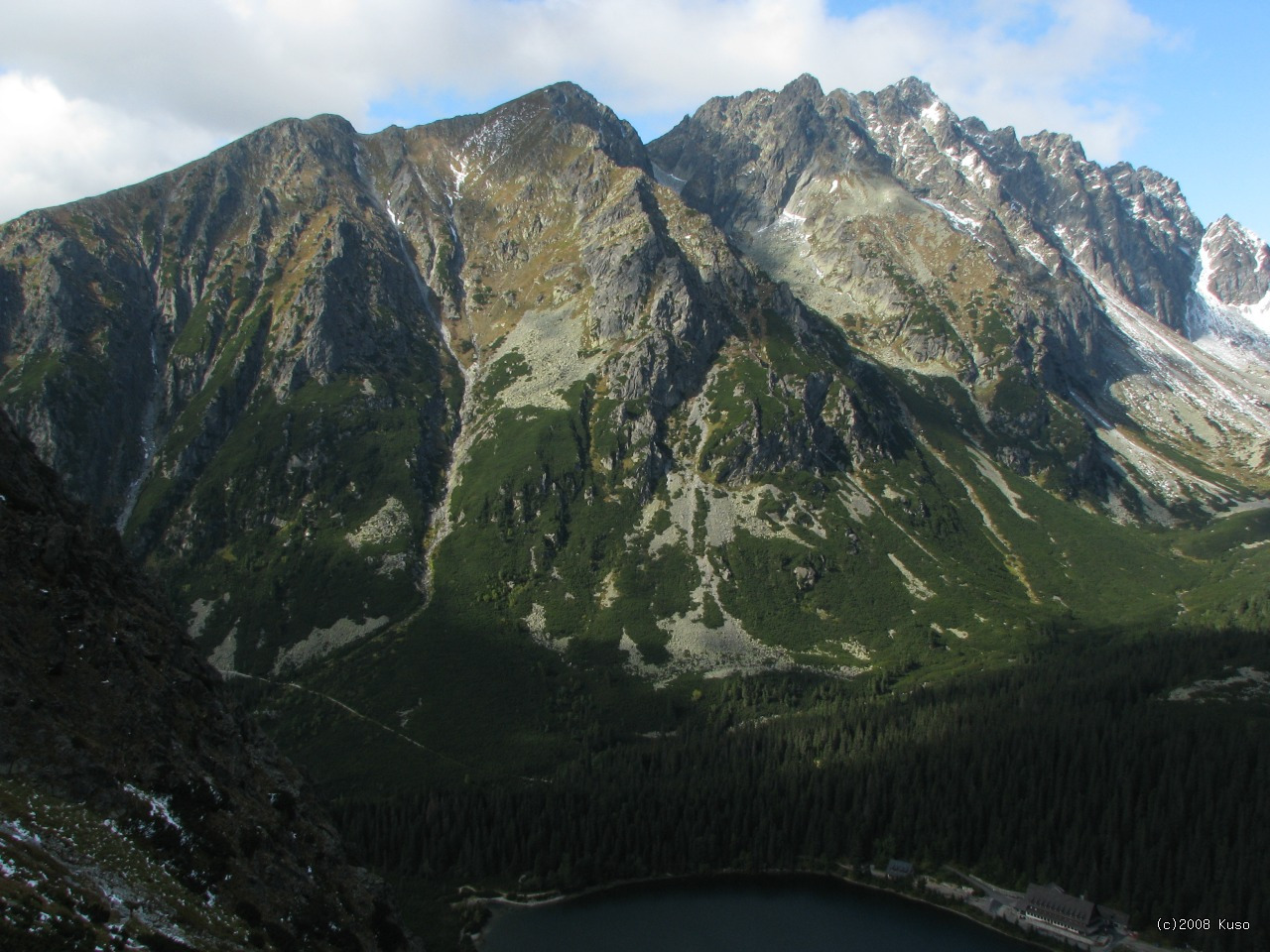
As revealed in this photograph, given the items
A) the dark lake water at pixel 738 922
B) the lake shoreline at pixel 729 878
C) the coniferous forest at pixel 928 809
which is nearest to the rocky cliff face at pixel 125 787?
the dark lake water at pixel 738 922

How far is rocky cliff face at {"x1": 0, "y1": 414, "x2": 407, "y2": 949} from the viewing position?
50750mm

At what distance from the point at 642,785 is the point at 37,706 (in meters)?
120

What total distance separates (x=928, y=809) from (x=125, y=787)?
127905 millimetres

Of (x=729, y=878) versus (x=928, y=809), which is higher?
(x=928, y=809)

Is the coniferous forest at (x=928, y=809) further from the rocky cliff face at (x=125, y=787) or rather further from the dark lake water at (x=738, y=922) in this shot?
the rocky cliff face at (x=125, y=787)

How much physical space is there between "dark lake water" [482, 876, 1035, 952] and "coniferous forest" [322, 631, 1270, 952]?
6754mm

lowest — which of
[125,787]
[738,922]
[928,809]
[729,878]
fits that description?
[738,922]

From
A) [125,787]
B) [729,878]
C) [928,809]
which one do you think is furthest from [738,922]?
[125,787]

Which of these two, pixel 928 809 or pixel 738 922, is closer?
pixel 738 922

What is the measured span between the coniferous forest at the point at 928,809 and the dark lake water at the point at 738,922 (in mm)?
6754

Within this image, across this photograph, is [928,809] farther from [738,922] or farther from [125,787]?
[125,787]

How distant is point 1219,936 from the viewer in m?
115

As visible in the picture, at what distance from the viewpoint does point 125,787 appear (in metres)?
60.1

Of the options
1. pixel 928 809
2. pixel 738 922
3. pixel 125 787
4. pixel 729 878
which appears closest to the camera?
pixel 125 787
